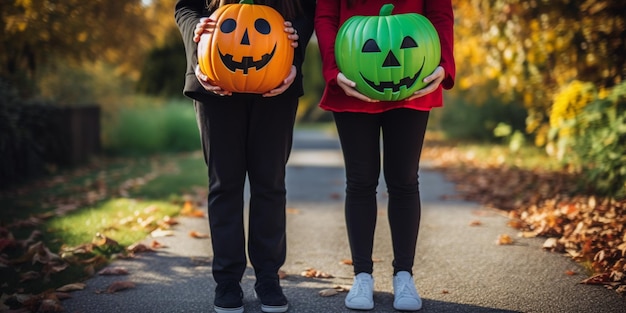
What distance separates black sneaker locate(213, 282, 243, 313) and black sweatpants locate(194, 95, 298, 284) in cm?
3

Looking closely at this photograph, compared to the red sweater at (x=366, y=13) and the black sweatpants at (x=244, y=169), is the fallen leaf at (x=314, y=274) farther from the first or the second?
the red sweater at (x=366, y=13)

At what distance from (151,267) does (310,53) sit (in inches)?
985

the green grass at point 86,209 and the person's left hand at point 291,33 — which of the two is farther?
the green grass at point 86,209

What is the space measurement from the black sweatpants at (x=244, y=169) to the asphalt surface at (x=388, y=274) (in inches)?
10.6

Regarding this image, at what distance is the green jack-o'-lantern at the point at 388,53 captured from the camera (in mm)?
2723

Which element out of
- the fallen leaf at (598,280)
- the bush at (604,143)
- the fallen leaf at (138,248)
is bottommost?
the fallen leaf at (138,248)

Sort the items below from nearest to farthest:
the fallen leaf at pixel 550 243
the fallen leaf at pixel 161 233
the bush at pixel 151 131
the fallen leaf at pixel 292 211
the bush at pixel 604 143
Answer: the fallen leaf at pixel 550 243, the fallen leaf at pixel 161 233, the bush at pixel 604 143, the fallen leaf at pixel 292 211, the bush at pixel 151 131

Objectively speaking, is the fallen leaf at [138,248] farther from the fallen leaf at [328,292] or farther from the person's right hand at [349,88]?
the person's right hand at [349,88]

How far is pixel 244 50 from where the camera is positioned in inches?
108

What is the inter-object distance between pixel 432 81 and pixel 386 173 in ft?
1.62

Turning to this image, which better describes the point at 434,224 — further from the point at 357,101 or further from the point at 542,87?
the point at 542,87

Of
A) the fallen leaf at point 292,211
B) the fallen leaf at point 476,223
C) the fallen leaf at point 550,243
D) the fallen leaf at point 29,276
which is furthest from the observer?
the fallen leaf at point 292,211

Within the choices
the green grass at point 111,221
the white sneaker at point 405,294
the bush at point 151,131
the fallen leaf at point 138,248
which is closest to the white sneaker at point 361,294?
the white sneaker at point 405,294

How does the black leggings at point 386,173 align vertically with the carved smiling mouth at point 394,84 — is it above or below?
below
